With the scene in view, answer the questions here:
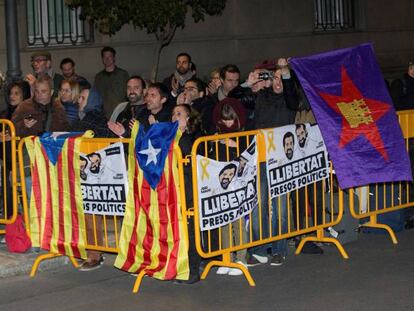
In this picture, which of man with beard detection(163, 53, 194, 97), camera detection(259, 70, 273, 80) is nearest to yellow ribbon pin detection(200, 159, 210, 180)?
camera detection(259, 70, 273, 80)

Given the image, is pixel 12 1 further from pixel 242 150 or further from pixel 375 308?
pixel 375 308

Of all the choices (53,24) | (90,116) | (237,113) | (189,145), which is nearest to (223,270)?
(189,145)

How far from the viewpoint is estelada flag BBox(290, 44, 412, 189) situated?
32.5 ft

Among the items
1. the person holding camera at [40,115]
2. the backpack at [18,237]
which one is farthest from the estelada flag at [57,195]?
the person holding camera at [40,115]

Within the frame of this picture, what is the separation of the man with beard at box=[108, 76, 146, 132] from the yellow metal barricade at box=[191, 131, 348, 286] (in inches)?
50.8

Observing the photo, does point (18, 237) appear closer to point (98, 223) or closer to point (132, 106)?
point (98, 223)

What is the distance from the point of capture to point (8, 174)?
10.6 metres

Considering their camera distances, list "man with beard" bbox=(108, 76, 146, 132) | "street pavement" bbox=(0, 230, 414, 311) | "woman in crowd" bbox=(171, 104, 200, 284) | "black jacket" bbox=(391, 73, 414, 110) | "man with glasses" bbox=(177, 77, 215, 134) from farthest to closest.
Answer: "black jacket" bbox=(391, 73, 414, 110) → "man with glasses" bbox=(177, 77, 215, 134) → "man with beard" bbox=(108, 76, 146, 132) → "woman in crowd" bbox=(171, 104, 200, 284) → "street pavement" bbox=(0, 230, 414, 311)

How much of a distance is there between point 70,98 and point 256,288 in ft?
9.94

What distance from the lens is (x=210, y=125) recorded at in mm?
10781

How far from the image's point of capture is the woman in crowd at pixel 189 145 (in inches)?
356

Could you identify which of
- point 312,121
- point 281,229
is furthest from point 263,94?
point 281,229

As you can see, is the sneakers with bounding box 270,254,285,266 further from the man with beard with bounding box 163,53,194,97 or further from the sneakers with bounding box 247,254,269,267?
the man with beard with bounding box 163,53,194,97

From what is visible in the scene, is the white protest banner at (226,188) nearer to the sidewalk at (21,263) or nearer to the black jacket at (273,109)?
the black jacket at (273,109)
